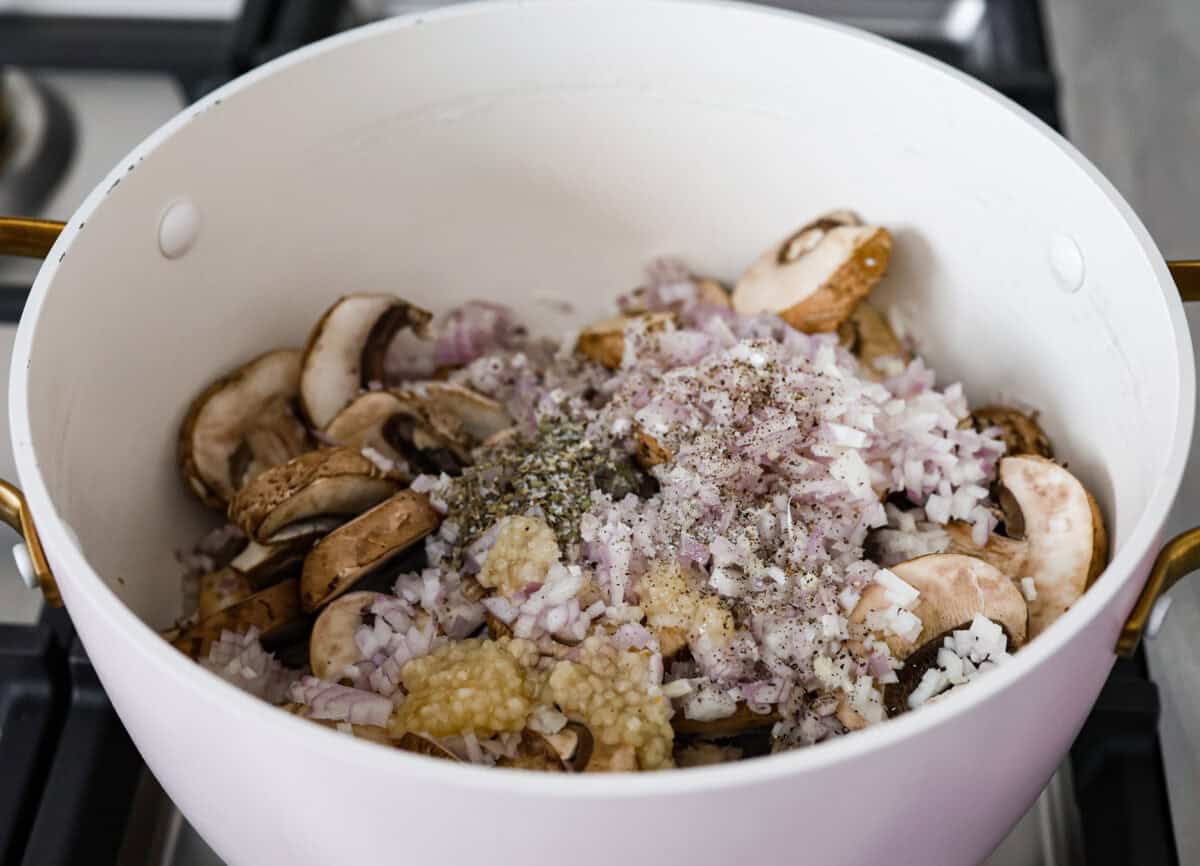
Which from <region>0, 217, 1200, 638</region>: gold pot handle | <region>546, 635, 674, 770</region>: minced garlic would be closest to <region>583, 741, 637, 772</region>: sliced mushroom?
<region>546, 635, 674, 770</region>: minced garlic

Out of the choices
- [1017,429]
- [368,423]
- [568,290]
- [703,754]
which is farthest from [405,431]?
[1017,429]

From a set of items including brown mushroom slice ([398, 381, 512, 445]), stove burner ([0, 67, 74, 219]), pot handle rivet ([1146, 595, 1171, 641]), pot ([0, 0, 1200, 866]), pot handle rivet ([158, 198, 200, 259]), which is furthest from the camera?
stove burner ([0, 67, 74, 219])

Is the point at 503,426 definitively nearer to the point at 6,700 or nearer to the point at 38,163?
the point at 6,700

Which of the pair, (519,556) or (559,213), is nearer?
(519,556)

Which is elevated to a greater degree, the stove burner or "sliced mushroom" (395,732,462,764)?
"sliced mushroom" (395,732,462,764)

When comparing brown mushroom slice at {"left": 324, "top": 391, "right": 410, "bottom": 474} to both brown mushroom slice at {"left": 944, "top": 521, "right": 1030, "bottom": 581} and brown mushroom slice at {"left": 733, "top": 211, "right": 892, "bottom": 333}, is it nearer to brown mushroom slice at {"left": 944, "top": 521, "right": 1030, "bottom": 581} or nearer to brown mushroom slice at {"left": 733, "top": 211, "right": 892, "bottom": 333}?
brown mushroom slice at {"left": 733, "top": 211, "right": 892, "bottom": 333}

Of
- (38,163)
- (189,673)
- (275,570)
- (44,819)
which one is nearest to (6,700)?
(44,819)

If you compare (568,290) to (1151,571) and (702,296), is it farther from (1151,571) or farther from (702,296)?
(1151,571)
